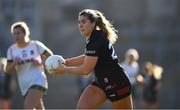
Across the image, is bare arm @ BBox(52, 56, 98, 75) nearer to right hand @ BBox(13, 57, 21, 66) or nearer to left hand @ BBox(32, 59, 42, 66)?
right hand @ BBox(13, 57, 21, 66)

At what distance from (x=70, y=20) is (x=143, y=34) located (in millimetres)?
2946

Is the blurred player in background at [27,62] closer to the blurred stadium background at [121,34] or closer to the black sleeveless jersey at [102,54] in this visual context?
the black sleeveless jersey at [102,54]

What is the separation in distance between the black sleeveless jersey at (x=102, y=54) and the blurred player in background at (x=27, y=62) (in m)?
2.21

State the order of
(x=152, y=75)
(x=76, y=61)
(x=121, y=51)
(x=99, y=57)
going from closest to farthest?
1. (x=99, y=57)
2. (x=76, y=61)
3. (x=152, y=75)
4. (x=121, y=51)

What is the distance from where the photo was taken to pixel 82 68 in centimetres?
904

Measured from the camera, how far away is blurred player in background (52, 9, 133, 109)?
9.13m

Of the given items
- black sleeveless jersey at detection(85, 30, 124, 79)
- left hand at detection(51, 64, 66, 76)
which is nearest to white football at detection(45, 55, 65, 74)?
left hand at detection(51, 64, 66, 76)

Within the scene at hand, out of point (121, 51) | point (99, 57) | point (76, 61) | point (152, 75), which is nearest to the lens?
point (99, 57)

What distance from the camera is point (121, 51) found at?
86.8 ft

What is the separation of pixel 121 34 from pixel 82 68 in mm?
17694

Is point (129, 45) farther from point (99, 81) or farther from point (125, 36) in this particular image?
point (99, 81)

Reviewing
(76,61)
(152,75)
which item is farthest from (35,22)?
(76,61)

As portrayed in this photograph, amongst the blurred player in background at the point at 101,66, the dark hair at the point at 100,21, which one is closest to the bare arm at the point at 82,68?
the blurred player in background at the point at 101,66

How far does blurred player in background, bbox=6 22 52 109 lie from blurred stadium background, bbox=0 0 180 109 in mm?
14580
